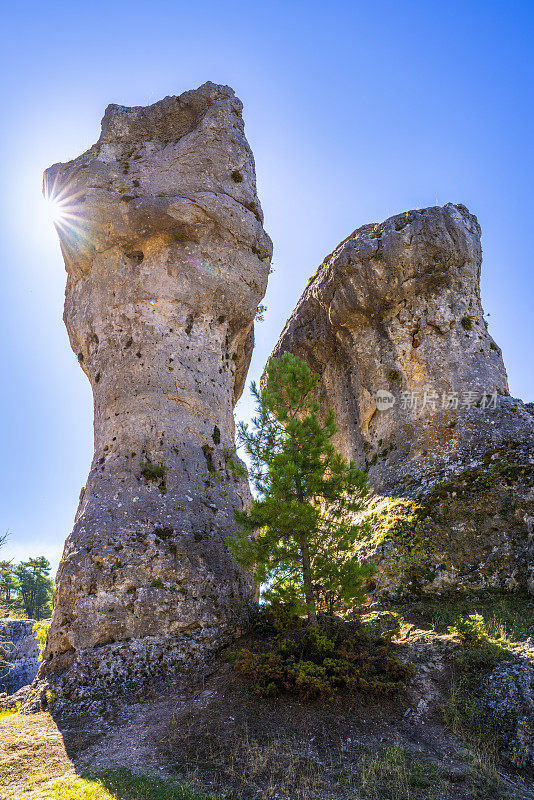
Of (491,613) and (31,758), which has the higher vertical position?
(491,613)

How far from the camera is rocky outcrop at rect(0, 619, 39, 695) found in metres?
18.4

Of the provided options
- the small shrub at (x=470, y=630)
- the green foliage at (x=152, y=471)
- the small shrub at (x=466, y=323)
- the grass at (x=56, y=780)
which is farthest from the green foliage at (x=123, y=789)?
the small shrub at (x=466, y=323)

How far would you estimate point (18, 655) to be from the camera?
65.2 feet

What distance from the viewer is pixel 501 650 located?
9.13 metres

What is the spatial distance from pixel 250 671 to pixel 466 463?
30.1 feet

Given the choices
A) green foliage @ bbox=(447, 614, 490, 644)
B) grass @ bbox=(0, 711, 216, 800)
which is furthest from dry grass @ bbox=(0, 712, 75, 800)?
Result: green foliage @ bbox=(447, 614, 490, 644)

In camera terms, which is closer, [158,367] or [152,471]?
[152,471]

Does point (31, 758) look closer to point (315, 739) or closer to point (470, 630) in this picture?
point (315, 739)

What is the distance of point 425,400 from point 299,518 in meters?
9.19

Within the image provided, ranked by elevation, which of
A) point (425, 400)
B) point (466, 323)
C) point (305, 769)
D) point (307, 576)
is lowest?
point (305, 769)

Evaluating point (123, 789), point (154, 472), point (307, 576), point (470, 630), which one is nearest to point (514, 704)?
point (470, 630)

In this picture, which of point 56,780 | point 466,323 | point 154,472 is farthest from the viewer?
point 466,323

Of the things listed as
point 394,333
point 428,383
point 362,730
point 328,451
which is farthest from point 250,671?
point 394,333

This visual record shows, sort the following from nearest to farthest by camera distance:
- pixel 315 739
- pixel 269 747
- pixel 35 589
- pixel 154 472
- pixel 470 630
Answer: pixel 269 747 < pixel 315 739 < pixel 470 630 < pixel 154 472 < pixel 35 589
